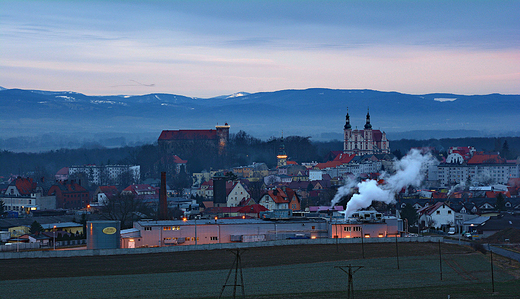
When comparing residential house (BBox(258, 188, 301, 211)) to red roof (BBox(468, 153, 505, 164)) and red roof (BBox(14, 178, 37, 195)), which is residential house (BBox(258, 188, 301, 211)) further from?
red roof (BBox(468, 153, 505, 164))

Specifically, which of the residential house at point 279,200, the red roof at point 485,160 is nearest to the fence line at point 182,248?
the residential house at point 279,200

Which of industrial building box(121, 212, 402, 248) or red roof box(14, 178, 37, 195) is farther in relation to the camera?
red roof box(14, 178, 37, 195)

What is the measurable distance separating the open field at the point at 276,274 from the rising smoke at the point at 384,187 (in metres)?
12.9

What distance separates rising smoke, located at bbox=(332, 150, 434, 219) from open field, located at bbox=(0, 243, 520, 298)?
42.4 ft

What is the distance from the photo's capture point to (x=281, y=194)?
339 feet

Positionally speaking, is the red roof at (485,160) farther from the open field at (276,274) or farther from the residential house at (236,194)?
the open field at (276,274)

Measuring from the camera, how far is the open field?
3919 centimetres

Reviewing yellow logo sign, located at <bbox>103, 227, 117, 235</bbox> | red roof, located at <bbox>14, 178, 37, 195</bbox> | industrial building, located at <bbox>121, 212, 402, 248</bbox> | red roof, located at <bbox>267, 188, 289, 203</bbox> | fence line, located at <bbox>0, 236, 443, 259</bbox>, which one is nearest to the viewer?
fence line, located at <bbox>0, 236, 443, 259</bbox>

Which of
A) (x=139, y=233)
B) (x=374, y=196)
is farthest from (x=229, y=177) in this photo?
(x=139, y=233)

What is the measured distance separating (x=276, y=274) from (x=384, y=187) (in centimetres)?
6575

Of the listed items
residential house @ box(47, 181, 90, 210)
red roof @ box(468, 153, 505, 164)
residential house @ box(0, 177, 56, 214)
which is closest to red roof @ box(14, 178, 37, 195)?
residential house @ box(0, 177, 56, 214)

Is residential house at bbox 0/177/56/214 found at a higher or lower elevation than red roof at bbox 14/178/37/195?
lower

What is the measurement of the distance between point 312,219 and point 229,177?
6739 centimetres

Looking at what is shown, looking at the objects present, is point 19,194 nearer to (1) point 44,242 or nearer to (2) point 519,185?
(1) point 44,242
